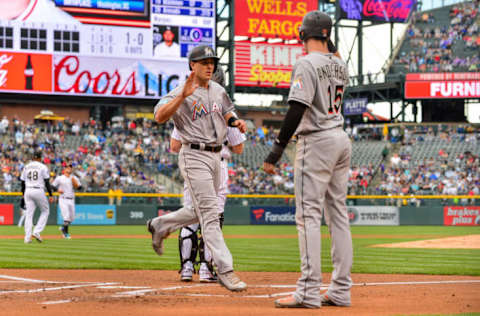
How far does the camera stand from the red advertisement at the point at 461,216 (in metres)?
28.4

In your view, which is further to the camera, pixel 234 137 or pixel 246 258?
pixel 246 258

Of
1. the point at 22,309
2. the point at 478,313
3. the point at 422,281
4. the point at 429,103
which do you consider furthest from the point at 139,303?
the point at 429,103

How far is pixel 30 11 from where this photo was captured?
32500 mm

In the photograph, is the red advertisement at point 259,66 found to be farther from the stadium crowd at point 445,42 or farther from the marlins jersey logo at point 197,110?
the marlins jersey logo at point 197,110

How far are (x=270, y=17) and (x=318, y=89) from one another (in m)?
36.3

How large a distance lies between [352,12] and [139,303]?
39.7 metres

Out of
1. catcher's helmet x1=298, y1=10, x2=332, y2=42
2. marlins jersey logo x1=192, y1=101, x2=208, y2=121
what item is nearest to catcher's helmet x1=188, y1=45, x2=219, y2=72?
marlins jersey logo x1=192, y1=101, x2=208, y2=121

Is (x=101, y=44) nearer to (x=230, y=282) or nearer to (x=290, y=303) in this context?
(x=230, y=282)

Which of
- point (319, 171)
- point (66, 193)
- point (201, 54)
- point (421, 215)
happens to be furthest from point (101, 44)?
point (319, 171)

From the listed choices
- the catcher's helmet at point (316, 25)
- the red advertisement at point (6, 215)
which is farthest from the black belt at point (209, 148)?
the red advertisement at point (6, 215)

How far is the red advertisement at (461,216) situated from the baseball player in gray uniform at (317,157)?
24.2 m

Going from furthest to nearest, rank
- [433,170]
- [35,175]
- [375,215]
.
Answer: [433,170]
[375,215]
[35,175]

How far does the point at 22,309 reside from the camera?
5.24 meters

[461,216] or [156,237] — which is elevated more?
[156,237]
